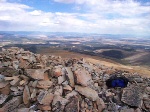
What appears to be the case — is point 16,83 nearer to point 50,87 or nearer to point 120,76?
point 50,87

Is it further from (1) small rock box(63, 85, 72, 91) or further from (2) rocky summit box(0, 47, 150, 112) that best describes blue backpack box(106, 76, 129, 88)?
(1) small rock box(63, 85, 72, 91)

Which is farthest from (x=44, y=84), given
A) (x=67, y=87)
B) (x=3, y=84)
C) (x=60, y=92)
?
(x=3, y=84)

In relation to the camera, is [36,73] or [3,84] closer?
[3,84]

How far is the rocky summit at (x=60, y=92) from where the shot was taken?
1143 centimetres

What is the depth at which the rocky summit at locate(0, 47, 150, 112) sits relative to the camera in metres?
11.4

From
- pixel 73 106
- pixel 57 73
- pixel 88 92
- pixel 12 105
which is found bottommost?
pixel 12 105

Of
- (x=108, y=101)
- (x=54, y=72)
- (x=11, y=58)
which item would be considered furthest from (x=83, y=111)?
(x=11, y=58)

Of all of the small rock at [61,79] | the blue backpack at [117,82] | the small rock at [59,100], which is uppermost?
the small rock at [61,79]

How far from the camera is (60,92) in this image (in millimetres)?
11938

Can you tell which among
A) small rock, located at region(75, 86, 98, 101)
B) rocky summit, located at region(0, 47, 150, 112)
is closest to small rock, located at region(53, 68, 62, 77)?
rocky summit, located at region(0, 47, 150, 112)

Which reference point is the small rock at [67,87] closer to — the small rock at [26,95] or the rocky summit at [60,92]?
the rocky summit at [60,92]

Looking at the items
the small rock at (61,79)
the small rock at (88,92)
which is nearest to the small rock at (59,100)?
the small rock at (88,92)

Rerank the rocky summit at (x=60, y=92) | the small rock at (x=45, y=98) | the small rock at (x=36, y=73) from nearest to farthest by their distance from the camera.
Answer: the small rock at (x=45, y=98)
the rocky summit at (x=60, y=92)
the small rock at (x=36, y=73)

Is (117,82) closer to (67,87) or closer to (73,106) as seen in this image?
(67,87)
